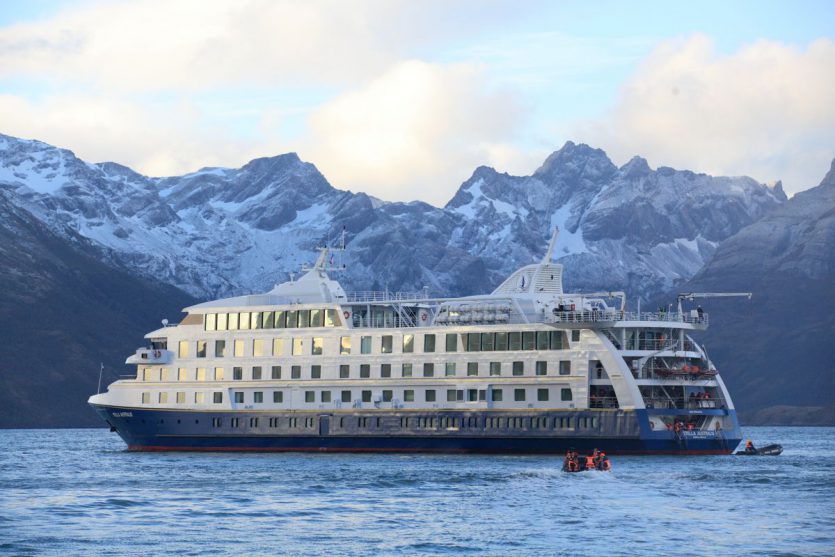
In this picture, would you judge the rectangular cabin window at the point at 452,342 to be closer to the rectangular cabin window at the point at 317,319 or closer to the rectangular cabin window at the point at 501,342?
the rectangular cabin window at the point at 501,342

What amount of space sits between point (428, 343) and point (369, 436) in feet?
21.7

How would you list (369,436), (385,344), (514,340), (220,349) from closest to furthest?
1. (514,340)
2. (369,436)
3. (385,344)
4. (220,349)

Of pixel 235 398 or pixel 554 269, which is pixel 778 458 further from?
pixel 235 398

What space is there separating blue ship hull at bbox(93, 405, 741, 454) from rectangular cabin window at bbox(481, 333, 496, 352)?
3934mm

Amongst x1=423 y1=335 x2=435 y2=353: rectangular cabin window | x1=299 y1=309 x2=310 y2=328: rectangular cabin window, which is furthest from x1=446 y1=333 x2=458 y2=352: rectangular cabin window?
x1=299 y1=309 x2=310 y2=328: rectangular cabin window

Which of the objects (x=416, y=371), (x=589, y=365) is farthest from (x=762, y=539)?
(x=416, y=371)

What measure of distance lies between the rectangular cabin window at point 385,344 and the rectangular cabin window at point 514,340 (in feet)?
25.0

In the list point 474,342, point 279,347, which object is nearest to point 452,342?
point 474,342

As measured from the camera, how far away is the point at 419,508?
200 ft

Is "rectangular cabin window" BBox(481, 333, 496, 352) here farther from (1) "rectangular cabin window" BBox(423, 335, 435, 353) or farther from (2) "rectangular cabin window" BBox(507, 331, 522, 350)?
(1) "rectangular cabin window" BBox(423, 335, 435, 353)

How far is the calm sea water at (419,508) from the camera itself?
5112 centimetres

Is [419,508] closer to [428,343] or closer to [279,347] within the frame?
[428,343]

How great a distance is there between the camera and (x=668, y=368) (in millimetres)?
84875

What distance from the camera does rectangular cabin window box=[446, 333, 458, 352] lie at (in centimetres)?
8850
